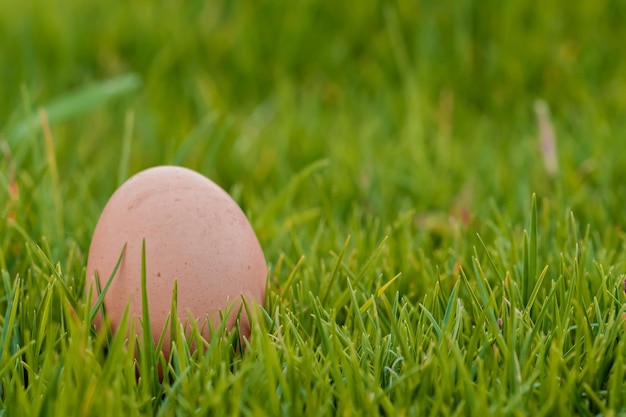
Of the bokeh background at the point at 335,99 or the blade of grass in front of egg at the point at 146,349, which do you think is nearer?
the blade of grass in front of egg at the point at 146,349

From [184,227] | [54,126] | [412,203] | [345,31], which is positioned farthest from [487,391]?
[345,31]

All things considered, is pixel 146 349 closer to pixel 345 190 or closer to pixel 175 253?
pixel 175 253

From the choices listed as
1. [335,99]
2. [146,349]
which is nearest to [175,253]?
[146,349]

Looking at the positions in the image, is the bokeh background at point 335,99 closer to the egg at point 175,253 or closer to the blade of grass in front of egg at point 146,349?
the egg at point 175,253

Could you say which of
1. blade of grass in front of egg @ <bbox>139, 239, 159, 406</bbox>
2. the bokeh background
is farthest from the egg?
the bokeh background

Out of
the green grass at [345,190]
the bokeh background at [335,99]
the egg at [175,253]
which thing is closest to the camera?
the green grass at [345,190]

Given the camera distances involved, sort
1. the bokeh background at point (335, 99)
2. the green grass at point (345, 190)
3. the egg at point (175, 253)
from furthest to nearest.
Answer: the bokeh background at point (335, 99) < the egg at point (175, 253) < the green grass at point (345, 190)

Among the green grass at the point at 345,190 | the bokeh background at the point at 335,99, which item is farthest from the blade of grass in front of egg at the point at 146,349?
the bokeh background at the point at 335,99
